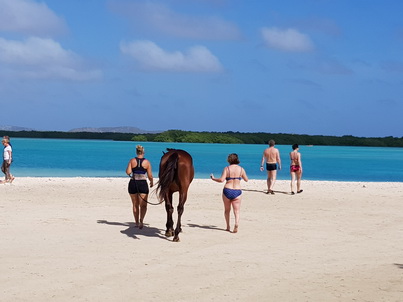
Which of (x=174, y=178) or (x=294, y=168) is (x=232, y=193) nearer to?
(x=174, y=178)

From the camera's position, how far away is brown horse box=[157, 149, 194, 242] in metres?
11.9

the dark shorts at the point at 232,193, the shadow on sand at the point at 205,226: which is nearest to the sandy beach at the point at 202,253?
the shadow on sand at the point at 205,226

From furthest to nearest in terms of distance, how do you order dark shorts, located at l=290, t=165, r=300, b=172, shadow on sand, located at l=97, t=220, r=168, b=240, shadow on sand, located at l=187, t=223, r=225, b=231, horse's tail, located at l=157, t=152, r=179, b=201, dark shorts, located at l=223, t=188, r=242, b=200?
1. dark shorts, located at l=290, t=165, r=300, b=172
2. shadow on sand, located at l=187, t=223, r=225, b=231
3. dark shorts, located at l=223, t=188, r=242, b=200
4. shadow on sand, located at l=97, t=220, r=168, b=240
5. horse's tail, located at l=157, t=152, r=179, b=201

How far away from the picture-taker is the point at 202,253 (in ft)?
35.2

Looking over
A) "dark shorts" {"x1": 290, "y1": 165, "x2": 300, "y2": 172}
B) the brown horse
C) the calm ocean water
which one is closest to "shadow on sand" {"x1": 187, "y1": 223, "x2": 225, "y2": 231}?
the brown horse

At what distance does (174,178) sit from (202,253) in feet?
6.17

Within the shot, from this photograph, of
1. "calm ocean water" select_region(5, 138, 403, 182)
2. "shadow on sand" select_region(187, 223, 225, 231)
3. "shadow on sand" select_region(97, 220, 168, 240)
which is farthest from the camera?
"calm ocean water" select_region(5, 138, 403, 182)

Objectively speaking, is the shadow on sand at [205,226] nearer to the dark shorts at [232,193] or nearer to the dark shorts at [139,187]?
the dark shorts at [232,193]

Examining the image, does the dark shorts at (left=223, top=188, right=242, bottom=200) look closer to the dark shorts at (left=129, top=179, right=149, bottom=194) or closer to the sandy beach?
the sandy beach

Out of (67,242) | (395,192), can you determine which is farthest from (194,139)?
(67,242)

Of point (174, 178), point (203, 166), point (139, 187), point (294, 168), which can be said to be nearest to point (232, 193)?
point (174, 178)

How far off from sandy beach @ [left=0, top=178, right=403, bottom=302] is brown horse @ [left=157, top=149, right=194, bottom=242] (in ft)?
1.63

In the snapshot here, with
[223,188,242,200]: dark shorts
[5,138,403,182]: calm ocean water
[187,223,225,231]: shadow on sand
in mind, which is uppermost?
[223,188,242,200]: dark shorts

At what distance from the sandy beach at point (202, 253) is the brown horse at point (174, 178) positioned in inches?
19.6
